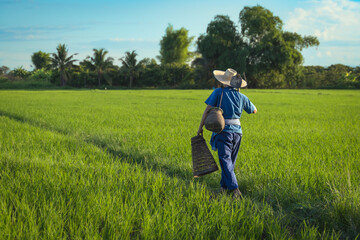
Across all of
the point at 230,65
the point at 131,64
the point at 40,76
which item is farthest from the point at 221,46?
the point at 40,76

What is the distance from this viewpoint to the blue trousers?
2436mm

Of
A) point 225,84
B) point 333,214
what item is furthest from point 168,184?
point 333,214

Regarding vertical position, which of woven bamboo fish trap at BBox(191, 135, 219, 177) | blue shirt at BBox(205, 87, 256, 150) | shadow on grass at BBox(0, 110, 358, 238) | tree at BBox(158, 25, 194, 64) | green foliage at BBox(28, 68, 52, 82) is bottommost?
shadow on grass at BBox(0, 110, 358, 238)

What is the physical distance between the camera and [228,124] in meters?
2.52

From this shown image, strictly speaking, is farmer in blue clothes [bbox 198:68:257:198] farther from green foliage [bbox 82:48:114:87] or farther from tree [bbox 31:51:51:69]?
tree [bbox 31:51:51:69]

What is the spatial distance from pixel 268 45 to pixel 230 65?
5.96 m

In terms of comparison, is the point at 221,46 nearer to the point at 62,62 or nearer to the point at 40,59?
the point at 62,62

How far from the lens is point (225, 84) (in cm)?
256

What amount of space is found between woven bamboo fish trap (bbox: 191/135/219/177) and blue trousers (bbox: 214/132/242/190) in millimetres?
105

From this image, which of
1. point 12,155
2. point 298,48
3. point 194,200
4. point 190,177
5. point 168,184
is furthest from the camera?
point 298,48

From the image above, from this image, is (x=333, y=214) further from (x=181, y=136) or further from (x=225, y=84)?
(x=181, y=136)

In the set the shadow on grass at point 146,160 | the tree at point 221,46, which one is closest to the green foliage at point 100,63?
the tree at point 221,46

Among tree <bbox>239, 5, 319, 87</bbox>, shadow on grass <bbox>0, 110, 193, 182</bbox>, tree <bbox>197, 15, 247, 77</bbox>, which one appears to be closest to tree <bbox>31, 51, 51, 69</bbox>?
tree <bbox>197, 15, 247, 77</bbox>

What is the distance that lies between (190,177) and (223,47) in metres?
38.1
